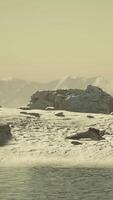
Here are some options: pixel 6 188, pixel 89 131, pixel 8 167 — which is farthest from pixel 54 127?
pixel 6 188

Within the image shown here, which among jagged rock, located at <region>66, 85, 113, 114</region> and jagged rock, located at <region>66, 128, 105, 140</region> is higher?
jagged rock, located at <region>66, 128, 105, 140</region>

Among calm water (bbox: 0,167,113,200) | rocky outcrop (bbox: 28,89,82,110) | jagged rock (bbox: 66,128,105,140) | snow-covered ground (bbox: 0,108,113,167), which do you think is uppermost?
calm water (bbox: 0,167,113,200)

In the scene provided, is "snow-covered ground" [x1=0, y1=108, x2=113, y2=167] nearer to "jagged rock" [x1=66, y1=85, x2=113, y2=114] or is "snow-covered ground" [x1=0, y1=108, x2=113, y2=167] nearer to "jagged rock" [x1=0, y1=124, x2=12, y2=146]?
"jagged rock" [x1=0, y1=124, x2=12, y2=146]

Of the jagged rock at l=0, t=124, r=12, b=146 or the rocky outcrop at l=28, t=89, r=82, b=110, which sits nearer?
the jagged rock at l=0, t=124, r=12, b=146

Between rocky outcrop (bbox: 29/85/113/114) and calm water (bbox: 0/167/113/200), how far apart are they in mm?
24108

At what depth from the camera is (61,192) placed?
70.9 feet

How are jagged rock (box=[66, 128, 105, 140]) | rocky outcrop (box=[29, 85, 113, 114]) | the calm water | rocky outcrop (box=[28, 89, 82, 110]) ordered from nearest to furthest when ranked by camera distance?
the calm water < jagged rock (box=[66, 128, 105, 140]) < rocky outcrop (box=[29, 85, 113, 114]) < rocky outcrop (box=[28, 89, 82, 110])

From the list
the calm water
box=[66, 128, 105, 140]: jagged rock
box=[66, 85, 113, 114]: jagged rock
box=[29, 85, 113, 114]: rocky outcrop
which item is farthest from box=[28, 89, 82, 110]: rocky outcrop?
the calm water

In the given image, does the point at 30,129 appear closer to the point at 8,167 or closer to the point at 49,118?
the point at 49,118

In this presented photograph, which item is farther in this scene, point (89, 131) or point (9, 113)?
point (9, 113)

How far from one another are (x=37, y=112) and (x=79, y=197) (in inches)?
1181

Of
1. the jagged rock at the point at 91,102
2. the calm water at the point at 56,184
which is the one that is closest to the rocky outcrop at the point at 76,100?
the jagged rock at the point at 91,102

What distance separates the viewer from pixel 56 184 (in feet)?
78.2

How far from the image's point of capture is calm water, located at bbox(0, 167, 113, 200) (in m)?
20.7
